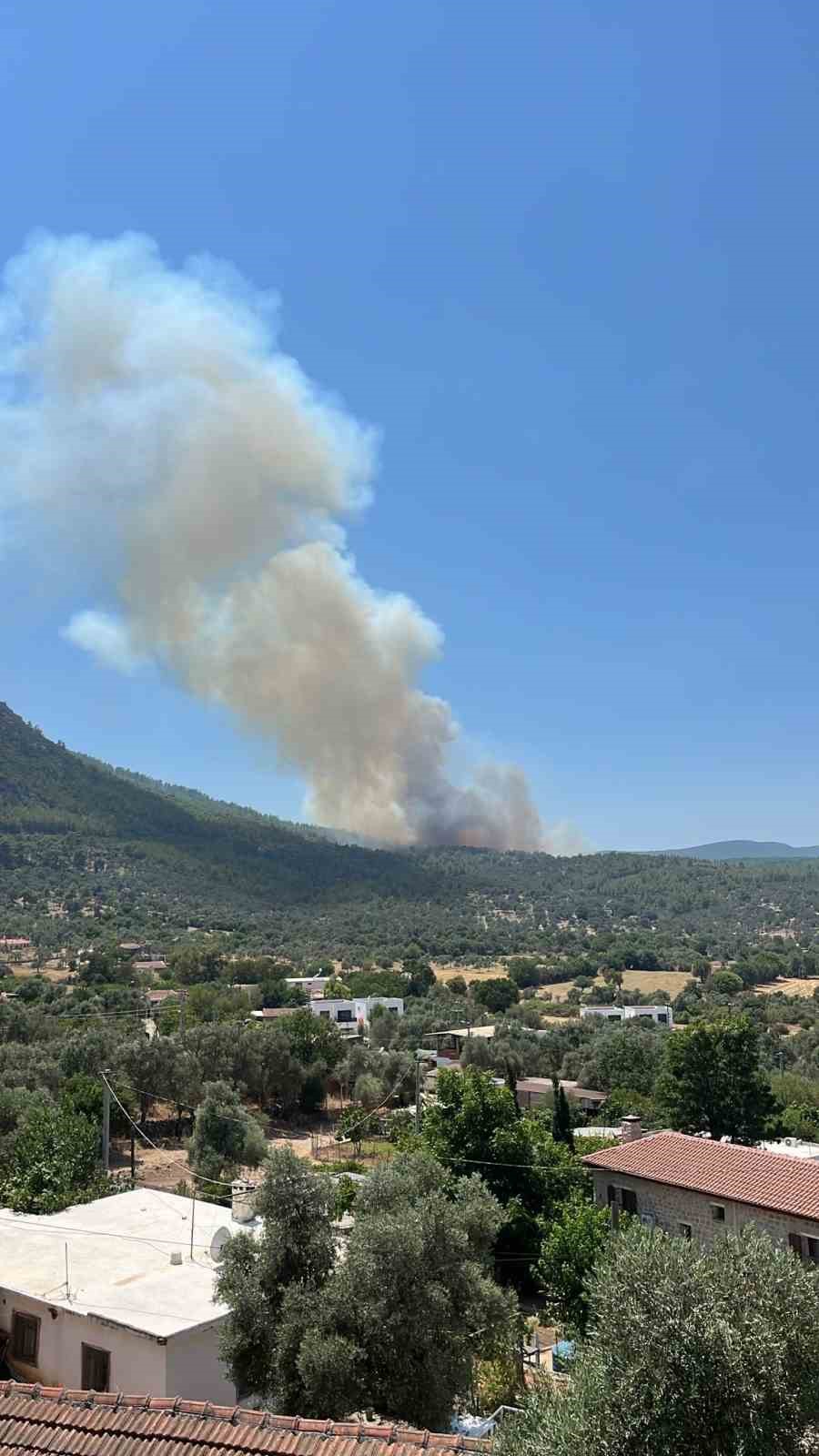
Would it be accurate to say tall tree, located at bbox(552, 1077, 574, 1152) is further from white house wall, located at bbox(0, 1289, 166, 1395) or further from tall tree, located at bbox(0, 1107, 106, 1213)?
white house wall, located at bbox(0, 1289, 166, 1395)

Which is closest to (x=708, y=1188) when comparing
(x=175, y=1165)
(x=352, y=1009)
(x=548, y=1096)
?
(x=175, y=1165)

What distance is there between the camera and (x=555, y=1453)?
7324mm

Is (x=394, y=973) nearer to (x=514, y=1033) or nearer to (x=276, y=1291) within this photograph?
(x=514, y=1033)

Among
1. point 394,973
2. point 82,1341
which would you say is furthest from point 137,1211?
point 394,973

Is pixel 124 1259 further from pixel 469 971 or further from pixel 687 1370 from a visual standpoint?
pixel 469 971

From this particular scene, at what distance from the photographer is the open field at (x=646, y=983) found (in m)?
84.8

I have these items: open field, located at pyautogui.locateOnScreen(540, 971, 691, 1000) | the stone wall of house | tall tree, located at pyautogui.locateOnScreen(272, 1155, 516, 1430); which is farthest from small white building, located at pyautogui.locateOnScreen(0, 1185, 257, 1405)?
open field, located at pyautogui.locateOnScreen(540, 971, 691, 1000)

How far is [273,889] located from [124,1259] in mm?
148822

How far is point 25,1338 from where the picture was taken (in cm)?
1482

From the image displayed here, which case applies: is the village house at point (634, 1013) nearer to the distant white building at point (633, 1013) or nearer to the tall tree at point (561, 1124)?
the distant white building at point (633, 1013)

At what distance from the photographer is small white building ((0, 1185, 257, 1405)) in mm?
13359

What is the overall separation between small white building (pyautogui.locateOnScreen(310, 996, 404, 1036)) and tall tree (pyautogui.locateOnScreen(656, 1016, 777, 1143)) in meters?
31.3

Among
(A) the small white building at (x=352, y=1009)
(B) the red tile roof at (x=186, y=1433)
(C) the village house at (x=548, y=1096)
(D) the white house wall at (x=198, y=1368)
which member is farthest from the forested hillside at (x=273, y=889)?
(B) the red tile roof at (x=186, y=1433)

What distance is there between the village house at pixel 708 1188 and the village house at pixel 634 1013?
4208 centimetres
